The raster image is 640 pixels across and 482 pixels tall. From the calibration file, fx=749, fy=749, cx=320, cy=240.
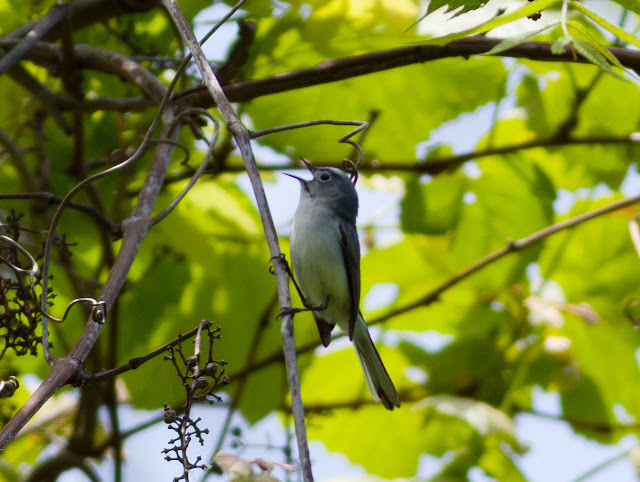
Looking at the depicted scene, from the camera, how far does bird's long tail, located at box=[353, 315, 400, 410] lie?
2680 millimetres

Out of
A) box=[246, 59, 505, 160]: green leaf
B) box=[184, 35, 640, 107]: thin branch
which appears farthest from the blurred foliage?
box=[184, 35, 640, 107]: thin branch

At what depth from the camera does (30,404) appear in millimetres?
1138

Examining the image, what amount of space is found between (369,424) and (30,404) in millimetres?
2449

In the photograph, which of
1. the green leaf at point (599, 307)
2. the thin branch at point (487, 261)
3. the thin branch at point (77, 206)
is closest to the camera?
the thin branch at point (77, 206)

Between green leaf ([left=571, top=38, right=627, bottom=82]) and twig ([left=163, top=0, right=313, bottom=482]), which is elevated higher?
green leaf ([left=571, top=38, right=627, bottom=82])

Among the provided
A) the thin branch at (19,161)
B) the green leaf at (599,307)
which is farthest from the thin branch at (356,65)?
the green leaf at (599,307)

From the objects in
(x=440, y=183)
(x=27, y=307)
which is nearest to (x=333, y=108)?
(x=440, y=183)

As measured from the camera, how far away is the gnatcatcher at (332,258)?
8.79 feet

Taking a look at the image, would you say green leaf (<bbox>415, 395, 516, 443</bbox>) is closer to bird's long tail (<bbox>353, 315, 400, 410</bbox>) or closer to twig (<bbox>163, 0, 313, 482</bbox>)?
bird's long tail (<bbox>353, 315, 400, 410</bbox>)

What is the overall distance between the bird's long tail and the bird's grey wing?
17 cm

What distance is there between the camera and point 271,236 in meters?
1.28

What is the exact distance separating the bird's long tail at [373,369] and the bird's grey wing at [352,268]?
0.55 feet

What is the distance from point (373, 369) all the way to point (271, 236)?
5.25ft

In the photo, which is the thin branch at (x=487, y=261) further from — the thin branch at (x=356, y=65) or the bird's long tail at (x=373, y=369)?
the thin branch at (x=356, y=65)
